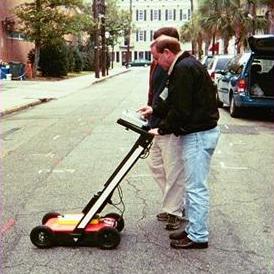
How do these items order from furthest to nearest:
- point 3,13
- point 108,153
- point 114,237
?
point 3,13
point 108,153
point 114,237

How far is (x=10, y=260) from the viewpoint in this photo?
5.09 m

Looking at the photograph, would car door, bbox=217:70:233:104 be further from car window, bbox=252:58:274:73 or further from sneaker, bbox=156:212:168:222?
sneaker, bbox=156:212:168:222

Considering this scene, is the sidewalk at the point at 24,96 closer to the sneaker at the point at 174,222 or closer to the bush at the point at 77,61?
the sneaker at the point at 174,222

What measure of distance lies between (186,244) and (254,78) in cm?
1119

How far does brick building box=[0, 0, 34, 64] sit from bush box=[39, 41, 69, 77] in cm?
199

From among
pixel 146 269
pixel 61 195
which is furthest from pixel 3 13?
pixel 146 269

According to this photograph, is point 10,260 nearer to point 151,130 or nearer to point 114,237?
point 114,237

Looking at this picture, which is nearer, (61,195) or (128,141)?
(61,195)

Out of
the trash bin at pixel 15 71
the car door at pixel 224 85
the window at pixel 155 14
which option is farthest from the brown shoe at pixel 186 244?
the window at pixel 155 14

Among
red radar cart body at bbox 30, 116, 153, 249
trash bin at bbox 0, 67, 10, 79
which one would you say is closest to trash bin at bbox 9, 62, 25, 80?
trash bin at bbox 0, 67, 10, 79

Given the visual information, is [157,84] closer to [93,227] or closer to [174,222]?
[174,222]

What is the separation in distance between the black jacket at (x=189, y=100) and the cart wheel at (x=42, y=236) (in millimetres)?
1245

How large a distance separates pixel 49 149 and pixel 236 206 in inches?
187

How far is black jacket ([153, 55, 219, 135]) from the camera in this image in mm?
5008
